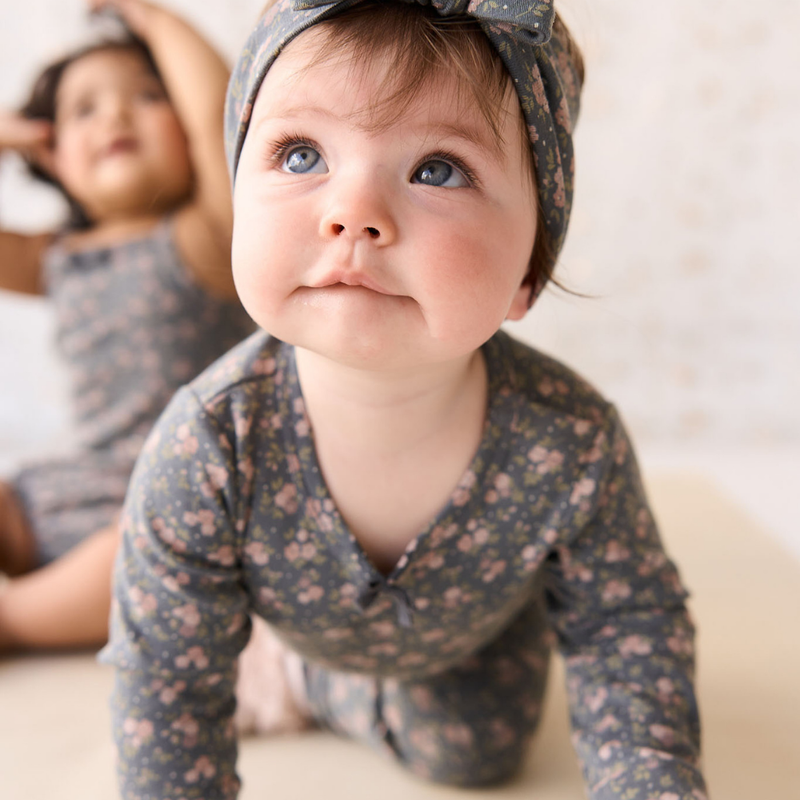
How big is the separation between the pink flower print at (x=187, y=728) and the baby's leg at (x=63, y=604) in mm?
453

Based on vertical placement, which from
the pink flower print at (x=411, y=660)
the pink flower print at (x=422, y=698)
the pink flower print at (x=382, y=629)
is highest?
the pink flower print at (x=382, y=629)

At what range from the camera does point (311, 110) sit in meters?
0.60

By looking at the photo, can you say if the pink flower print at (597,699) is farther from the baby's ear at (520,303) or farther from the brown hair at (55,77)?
the brown hair at (55,77)

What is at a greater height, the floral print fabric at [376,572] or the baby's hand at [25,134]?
the baby's hand at [25,134]

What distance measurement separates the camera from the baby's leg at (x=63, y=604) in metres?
1.13

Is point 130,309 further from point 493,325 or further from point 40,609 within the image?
point 493,325

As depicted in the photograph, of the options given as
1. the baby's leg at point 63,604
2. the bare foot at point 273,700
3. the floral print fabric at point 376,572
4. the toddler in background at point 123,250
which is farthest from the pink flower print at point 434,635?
the toddler in background at point 123,250

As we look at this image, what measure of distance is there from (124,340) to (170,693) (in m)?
0.76

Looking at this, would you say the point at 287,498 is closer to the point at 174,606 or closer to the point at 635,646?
the point at 174,606

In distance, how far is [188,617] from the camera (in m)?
0.72

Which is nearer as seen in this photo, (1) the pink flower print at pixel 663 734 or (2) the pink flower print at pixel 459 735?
(1) the pink flower print at pixel 663 734

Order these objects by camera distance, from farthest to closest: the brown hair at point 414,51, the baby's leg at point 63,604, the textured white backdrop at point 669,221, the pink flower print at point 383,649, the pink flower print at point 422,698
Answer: the textured white backdrop at point 669,221 < the baby's leg at point 63,604 < the pink flower print at point 422,698 < the pink flower print at point 383,649 < the brown hair at point 414,51

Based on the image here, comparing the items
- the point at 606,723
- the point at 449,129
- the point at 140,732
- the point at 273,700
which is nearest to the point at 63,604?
the point at 273,700

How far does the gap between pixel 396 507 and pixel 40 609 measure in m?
0.60
